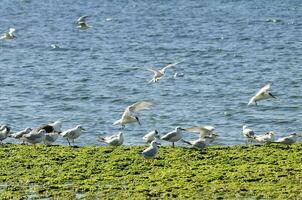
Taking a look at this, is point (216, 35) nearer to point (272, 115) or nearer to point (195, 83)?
point (195, 83)

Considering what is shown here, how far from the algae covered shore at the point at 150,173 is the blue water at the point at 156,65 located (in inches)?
164

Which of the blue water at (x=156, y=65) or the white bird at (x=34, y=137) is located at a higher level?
the white bird at (x=34, y=137)

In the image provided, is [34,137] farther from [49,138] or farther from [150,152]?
[150,152]

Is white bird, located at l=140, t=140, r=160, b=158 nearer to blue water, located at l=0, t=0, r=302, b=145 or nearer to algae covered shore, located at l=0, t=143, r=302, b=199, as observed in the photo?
algae covered shore, located at l=0, t=143, r=302, b=199

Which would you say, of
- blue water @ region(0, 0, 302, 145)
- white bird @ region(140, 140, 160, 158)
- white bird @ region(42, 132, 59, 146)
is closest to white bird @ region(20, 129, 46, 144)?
white bird @ region(42, 132, 59, 146)

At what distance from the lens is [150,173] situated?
57.0 feet

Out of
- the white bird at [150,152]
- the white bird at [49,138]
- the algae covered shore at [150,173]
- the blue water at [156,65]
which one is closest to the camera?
the algae covered shore at [150,173]

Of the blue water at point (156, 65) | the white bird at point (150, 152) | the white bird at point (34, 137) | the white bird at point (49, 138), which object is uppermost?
the white bird at point (150, 152)

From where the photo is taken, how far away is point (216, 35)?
1944 inches

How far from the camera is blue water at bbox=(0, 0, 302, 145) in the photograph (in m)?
28.0

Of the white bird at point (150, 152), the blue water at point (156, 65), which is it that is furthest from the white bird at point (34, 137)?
the white bird at point (150, 152)

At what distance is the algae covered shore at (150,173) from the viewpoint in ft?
51.7

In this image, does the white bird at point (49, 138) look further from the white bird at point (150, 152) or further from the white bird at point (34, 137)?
the white bird at point (150, 152)

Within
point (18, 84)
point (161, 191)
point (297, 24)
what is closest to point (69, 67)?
point (18, 84)
